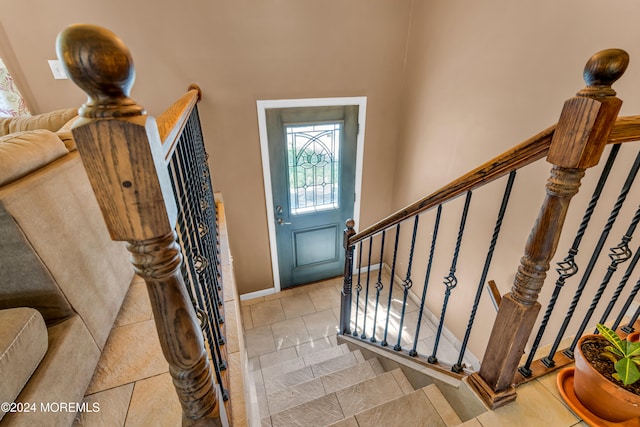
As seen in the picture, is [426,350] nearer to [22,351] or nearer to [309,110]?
[309,110]

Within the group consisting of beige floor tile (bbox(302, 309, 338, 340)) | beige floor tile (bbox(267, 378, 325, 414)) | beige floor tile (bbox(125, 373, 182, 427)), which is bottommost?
beige floor tile (bbox(302, 309, 338, 340))

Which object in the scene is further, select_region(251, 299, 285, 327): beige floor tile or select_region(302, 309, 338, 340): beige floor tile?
select_region(251, 299, 285, 327): beige floor tile

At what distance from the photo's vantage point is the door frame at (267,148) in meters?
2.64

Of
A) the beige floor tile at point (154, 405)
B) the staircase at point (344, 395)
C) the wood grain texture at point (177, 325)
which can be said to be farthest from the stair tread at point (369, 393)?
the wood grain texture at point (177, 325)

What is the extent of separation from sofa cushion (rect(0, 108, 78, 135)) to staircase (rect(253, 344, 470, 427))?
227 cm

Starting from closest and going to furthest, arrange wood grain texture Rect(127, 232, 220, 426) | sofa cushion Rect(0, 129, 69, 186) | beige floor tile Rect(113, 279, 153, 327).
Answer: wood grain texture Rect(127, 232, 220, 426) → sofa cushion Rect(0, 129, 69, 186) → beige floor tile Rect(113, 279, 153, 327)

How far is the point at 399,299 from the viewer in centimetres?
344

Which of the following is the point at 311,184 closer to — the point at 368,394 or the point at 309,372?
the point at 309,372

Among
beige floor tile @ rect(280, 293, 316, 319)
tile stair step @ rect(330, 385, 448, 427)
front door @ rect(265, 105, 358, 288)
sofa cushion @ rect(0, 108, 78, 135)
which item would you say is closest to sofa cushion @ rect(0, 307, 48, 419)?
tile stair step @ rect(330, 385, 448, 427)

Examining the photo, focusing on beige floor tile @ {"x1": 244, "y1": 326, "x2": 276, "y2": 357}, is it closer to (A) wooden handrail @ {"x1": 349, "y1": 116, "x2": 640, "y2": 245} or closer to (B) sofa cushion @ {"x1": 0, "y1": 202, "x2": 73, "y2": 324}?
(B) sofa cushion @ {"x1": 0, "y1": 202, "x2": 73, "y2": 324}

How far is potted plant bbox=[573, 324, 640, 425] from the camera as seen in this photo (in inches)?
33.5

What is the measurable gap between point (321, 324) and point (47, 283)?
250cm

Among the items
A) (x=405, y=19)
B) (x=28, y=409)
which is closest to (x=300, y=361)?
(x=28, y=409)

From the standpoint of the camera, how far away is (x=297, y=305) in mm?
3371
